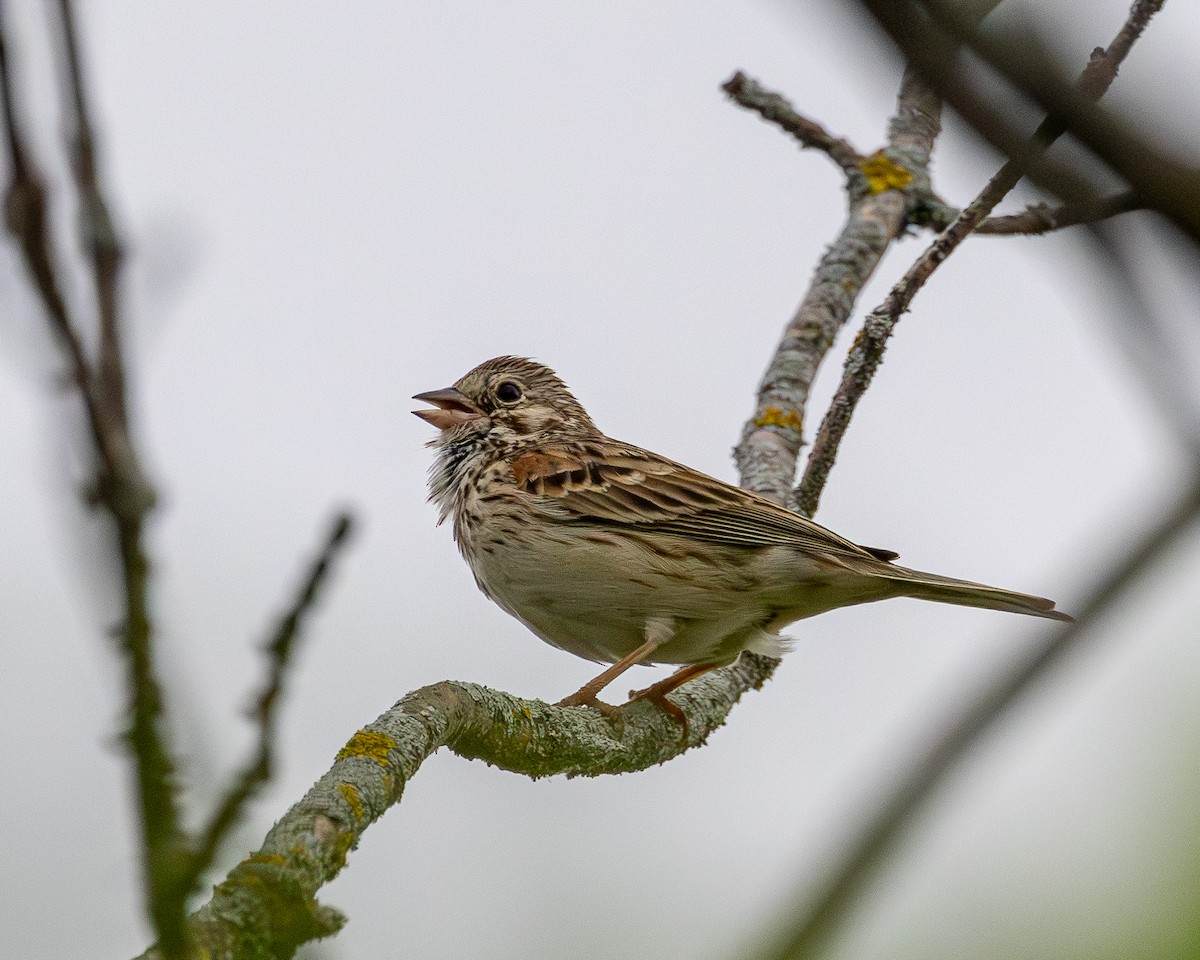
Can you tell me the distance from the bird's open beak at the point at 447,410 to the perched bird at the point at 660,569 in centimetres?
73

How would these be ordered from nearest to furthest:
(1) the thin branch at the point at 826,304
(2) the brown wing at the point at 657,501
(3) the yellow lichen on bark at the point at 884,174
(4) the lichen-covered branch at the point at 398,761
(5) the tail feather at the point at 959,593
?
(4) the lichen-covered branch at the point at 398,761 < (5) the tail feather at the point at 959,593 < (2) the brown wing at the point at 657,501 < (1) the thin branch at the point at 826,304 < (3) the yellow lichen on bark at the point at 884,174

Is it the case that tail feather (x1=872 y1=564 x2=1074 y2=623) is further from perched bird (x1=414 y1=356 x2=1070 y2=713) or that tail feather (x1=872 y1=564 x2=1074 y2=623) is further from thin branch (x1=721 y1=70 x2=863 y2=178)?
thin branch (x1=721 y1=70 x2=863 y2=178)

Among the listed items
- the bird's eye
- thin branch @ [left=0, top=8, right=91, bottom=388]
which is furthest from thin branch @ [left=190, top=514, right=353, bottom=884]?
the bird's eye

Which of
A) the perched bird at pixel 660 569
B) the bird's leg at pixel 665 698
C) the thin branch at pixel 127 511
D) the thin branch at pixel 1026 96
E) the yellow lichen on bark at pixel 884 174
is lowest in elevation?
the bird's leg at pixel 665 698

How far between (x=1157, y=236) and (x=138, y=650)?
3.37ft

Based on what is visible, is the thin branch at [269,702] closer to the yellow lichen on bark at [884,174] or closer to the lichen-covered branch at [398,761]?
the lichen-covered branch at [398,761]

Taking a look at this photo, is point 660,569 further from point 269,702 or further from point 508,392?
point 269,702

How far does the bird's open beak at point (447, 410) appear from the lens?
22.7 feet

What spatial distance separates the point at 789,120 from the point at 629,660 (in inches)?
127

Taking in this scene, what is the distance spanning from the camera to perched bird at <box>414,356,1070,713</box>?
18.2 ft

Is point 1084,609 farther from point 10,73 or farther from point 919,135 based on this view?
point 919,135

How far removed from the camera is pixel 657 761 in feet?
16.4

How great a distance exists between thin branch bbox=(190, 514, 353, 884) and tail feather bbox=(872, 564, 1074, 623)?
13.1 ft

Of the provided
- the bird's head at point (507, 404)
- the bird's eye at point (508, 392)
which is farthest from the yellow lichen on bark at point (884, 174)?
the bird's eye at point (508, 392)
